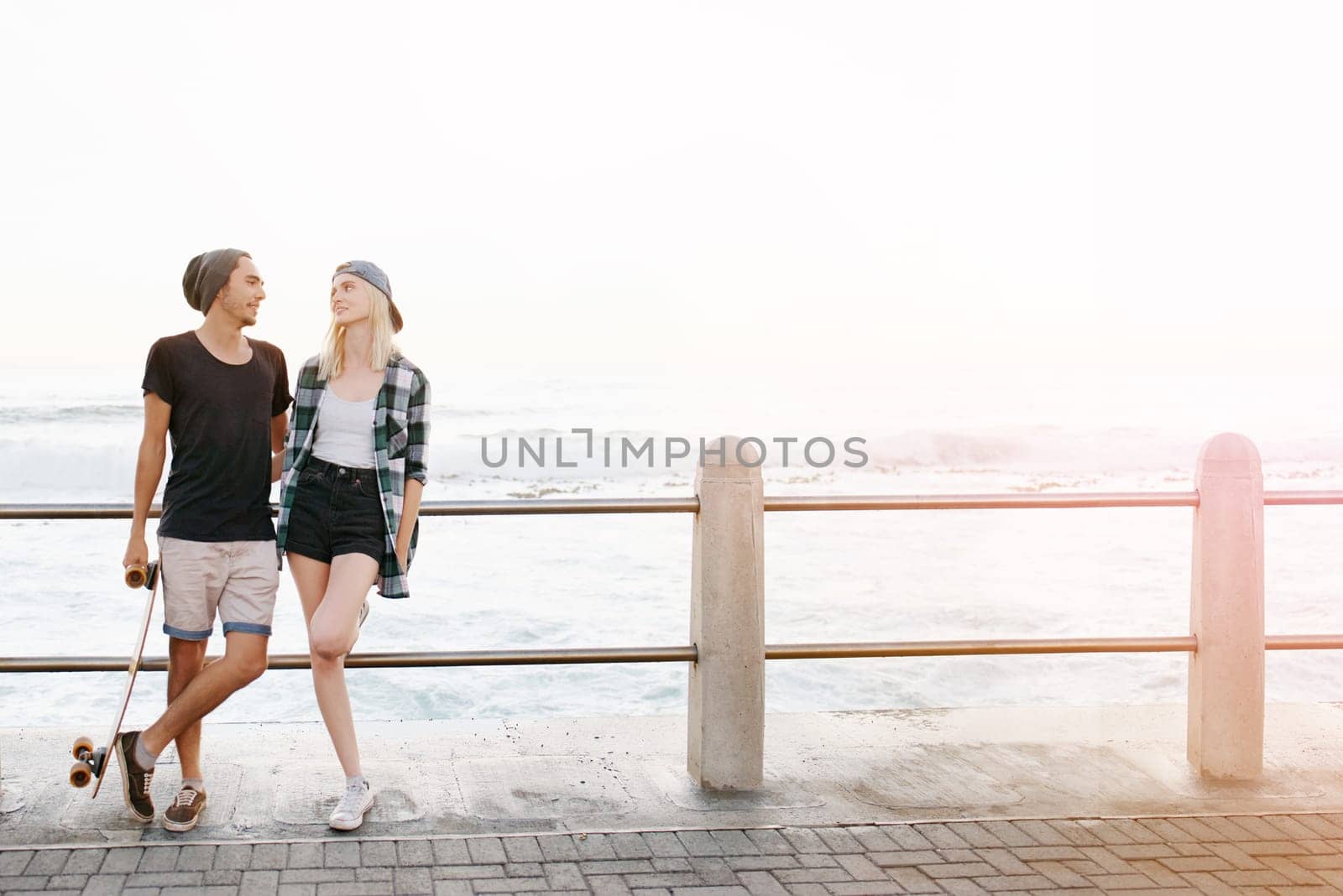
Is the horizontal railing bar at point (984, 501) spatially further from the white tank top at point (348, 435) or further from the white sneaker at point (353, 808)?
the white sneaker at point (353, 808)

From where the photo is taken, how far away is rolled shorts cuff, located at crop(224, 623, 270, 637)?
169 inches

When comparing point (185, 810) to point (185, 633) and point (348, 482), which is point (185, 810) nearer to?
point (185, 633)

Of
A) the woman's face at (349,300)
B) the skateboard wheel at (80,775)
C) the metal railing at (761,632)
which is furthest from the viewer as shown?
the metal railing at (761,632)

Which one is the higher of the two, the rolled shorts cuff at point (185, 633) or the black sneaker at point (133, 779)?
the rolled shorts cuff at point (185, 633)

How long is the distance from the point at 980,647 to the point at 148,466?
122 inches

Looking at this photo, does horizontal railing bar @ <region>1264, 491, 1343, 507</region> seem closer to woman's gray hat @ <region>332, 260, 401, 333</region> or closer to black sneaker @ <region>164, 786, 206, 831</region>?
woman's gray hat @ <region>332, 260, 401, 333</region>

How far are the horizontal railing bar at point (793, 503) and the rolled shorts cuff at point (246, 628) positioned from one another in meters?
0.38

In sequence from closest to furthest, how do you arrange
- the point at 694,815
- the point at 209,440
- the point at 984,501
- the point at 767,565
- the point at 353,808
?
the point at 209,440
the point at 353,808
the point at 694,815
the point at 984,501
the point at 767,565

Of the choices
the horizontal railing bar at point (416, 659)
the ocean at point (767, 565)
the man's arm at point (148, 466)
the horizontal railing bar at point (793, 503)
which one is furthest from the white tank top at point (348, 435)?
the ocean at point (767, 565)

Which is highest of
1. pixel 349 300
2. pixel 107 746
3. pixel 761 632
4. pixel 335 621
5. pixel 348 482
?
pixel 349 300

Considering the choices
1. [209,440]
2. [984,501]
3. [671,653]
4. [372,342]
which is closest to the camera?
[209,440]

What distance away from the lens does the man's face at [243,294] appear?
4.21m

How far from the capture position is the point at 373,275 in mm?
4453

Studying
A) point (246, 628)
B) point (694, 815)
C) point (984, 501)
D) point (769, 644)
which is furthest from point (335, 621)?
point (984, 501)
